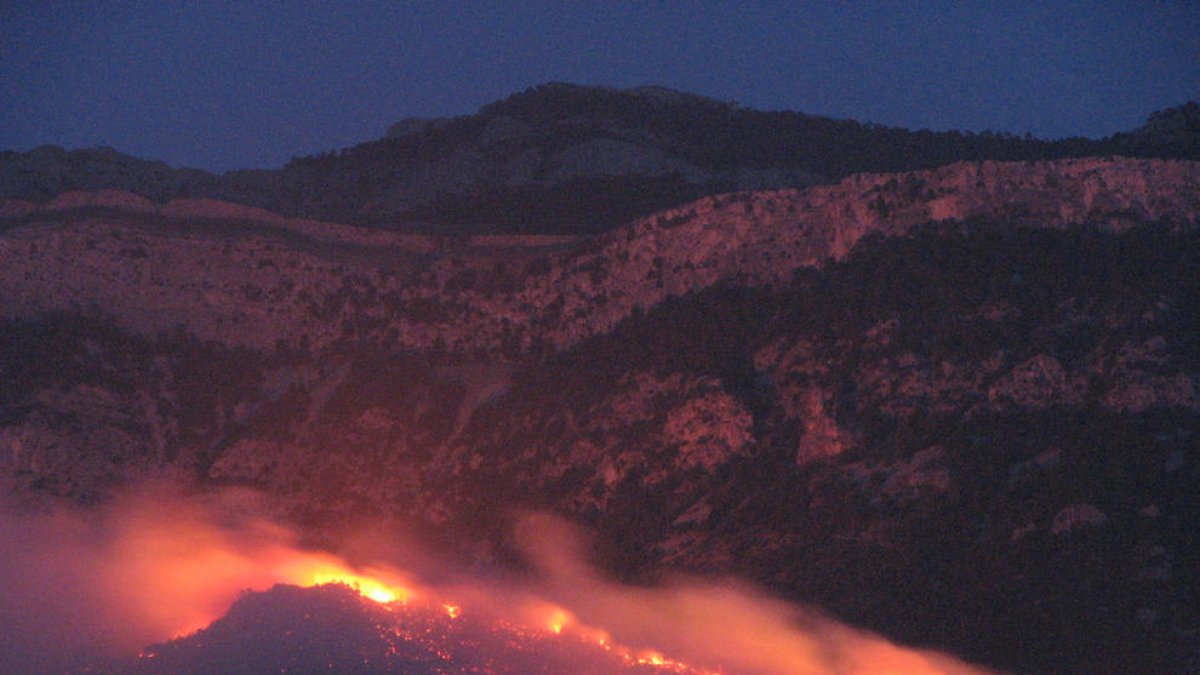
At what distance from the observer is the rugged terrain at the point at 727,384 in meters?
20.8

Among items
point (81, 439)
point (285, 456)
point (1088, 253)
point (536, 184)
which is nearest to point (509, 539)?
point (285, 456)

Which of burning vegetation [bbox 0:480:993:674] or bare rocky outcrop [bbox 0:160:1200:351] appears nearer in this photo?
burning vegetation [bbox 0:480:993:674]

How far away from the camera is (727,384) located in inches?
1079

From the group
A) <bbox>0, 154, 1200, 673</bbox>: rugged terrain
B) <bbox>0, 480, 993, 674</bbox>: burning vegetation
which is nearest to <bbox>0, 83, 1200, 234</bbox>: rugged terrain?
<bbox>0, 154, 1200, 673</bbox>: rugged terrain

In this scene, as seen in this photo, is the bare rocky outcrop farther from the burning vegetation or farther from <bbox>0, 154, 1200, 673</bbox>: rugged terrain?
the burning vegetation

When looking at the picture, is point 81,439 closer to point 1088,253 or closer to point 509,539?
point 509,539

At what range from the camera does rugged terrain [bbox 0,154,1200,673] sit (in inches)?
817

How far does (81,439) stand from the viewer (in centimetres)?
2861

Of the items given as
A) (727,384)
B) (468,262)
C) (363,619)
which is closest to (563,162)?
(468,262)

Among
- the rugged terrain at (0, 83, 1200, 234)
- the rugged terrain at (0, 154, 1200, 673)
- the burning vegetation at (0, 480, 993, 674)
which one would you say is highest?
the rugged terrain at (0, 83, 1200, 234)

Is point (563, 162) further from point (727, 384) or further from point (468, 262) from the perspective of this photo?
point (727, 384)

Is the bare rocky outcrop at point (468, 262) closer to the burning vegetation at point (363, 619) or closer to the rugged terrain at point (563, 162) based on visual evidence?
the rugged terrain at point (563, 162)

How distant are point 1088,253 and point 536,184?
116 feet

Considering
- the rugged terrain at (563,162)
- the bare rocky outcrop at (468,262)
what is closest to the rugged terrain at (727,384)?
the bare rocky outcrop at (468,262)
